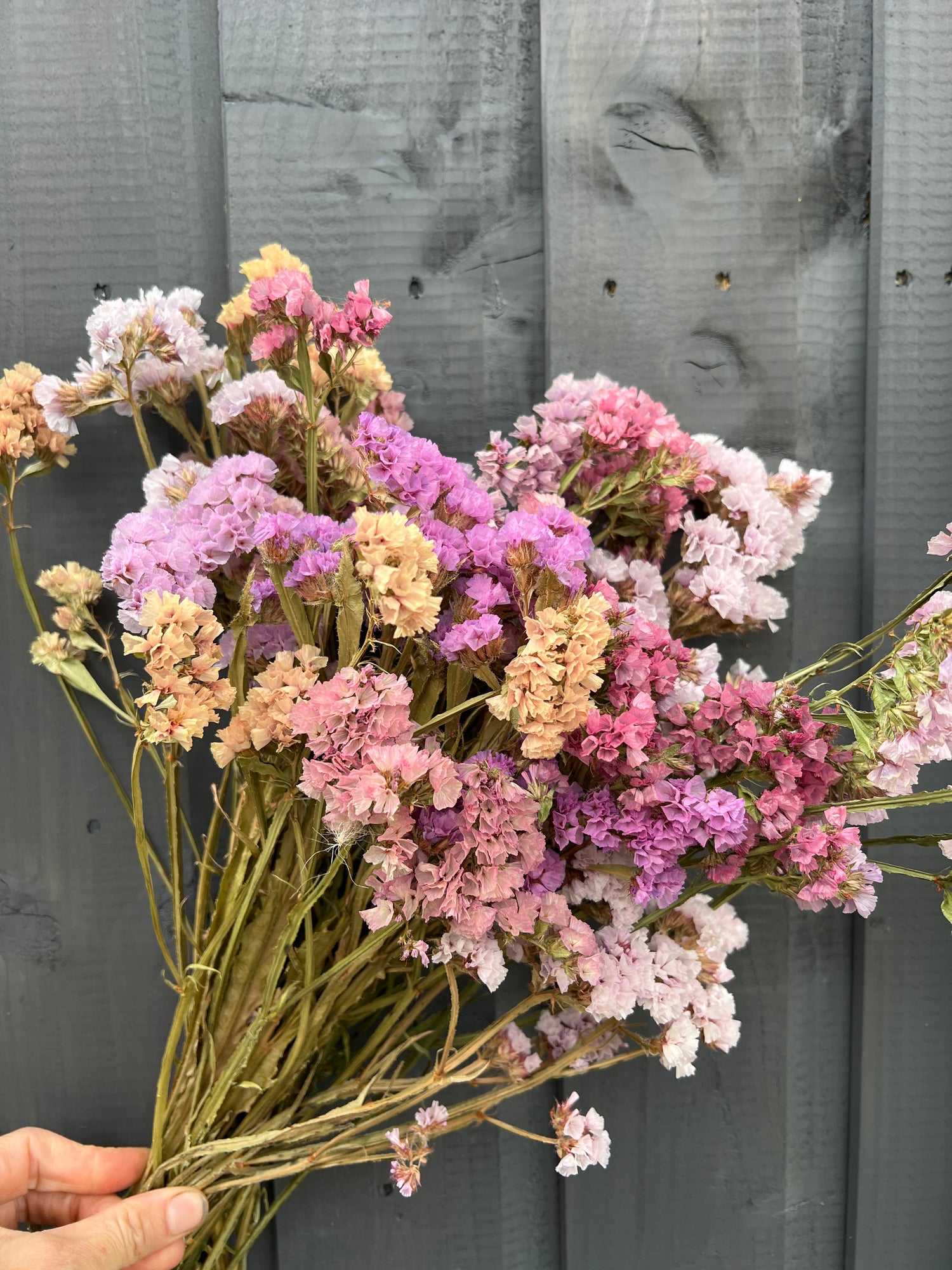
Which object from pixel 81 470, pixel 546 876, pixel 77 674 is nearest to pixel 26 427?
pixel 81 470

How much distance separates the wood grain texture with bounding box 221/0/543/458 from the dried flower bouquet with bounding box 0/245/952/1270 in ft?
0.37

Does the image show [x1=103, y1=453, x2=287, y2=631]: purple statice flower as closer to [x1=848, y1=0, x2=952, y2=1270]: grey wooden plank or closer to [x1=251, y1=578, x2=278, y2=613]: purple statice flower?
[x1=251, y1=578, x2=278, y2=613]: purple statice flower

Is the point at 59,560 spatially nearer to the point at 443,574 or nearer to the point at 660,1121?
the point at 443,574

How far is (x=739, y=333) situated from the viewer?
2.48 feet

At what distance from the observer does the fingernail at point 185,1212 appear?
→ 57 cm

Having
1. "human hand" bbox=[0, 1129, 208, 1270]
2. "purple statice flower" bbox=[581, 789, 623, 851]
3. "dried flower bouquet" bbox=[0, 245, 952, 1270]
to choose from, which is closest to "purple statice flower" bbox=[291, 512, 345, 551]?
"dried flower bouquet" bbox=[0, 245, 952, 1270]

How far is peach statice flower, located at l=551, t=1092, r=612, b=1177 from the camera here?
1.97 ft

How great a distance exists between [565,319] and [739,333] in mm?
159

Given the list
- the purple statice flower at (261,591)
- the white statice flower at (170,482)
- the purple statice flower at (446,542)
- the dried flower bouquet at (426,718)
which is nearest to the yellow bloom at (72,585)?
the dried flower bouquet at (426,718)

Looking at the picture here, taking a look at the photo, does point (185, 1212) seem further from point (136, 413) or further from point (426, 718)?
point (136, 413)

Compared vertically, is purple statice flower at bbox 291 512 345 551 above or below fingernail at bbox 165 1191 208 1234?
Result: above

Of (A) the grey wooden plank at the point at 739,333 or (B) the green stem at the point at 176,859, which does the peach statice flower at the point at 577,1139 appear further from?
(B) the green stem at the point at 176,859

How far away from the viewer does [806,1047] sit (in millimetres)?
784

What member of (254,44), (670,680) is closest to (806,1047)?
(670,680)
